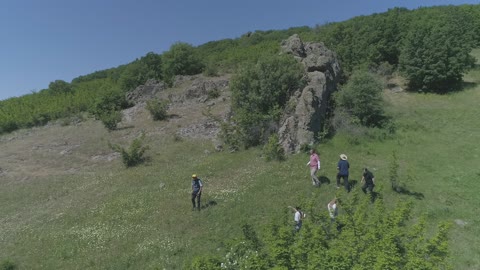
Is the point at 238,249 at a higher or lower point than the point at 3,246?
higher

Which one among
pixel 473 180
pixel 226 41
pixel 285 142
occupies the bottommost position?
pixel 473 180

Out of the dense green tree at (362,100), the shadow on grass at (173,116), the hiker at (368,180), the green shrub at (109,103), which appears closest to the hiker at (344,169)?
the hiker at (368,180)

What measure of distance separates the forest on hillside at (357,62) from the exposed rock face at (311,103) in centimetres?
475

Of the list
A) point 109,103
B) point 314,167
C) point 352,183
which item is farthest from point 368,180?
point 109,103

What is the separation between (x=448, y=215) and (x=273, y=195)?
29.9 ft

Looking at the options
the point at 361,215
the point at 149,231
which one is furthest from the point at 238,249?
the point at 149,231

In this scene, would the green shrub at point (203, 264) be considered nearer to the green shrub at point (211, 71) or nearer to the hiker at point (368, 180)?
the hiker at point (368, 180)

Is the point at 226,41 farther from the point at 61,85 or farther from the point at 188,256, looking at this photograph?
the point at 188,256

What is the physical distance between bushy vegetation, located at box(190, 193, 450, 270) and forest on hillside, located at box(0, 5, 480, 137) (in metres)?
25.9

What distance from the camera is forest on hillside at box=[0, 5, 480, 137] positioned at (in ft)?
160

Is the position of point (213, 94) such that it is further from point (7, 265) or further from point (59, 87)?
point (59, 87)

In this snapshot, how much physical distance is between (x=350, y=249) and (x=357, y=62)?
4877 centimetres

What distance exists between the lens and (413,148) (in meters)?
31.8

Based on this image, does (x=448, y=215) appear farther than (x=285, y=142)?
No
